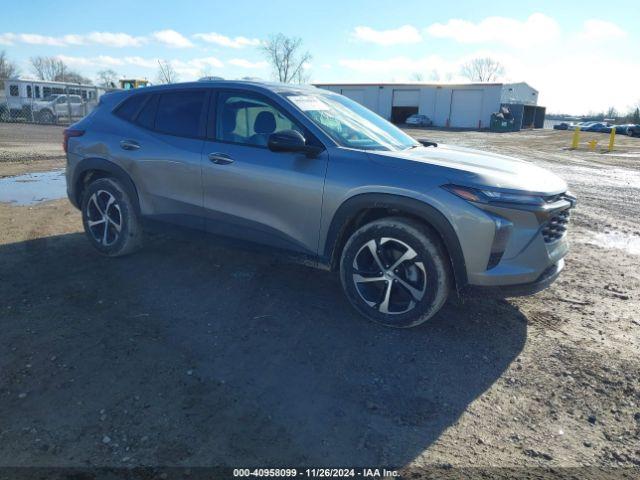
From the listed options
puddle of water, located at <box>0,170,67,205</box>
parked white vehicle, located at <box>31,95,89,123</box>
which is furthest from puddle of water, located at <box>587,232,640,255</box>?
parked white vehicle, located at <box>31,95,89,123</box>

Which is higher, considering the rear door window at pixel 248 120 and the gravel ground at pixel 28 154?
the rear door window at pixel 248 120

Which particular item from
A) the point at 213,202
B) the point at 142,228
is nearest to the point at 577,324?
the point at 213,202

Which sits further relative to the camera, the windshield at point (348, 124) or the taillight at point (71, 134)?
the taillight at point (71, 134)

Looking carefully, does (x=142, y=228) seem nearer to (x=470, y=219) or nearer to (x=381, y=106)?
(x=470, y=219)

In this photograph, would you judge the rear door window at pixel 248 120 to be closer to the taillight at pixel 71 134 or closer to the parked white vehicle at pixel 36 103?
the taillight at pixel 71 134

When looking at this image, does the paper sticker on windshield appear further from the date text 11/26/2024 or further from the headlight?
the date text 11/26/2024

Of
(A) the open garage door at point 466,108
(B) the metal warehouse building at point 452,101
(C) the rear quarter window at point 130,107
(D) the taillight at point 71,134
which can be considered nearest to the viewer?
(C) the rear quarter window at point 130,107

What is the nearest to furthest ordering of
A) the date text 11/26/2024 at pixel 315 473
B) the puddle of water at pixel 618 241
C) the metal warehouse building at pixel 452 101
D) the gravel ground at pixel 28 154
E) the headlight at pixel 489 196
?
the date text 11/26/2024 at pixel 315 473
the headlight at pixel 489 196
the puddle of water at pixel 618 241
the gravel ground at pixel 28 154
the metal warehouse building at pixel 452 101

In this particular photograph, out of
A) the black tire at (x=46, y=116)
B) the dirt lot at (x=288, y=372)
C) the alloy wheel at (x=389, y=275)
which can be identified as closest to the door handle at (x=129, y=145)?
the dirt lot at (x=288, y=372)

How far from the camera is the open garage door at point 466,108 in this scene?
166 feet

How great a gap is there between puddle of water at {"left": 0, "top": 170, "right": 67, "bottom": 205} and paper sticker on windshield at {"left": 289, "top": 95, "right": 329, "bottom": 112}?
211 inches

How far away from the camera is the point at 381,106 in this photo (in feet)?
185

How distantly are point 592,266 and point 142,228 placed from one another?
191 inches

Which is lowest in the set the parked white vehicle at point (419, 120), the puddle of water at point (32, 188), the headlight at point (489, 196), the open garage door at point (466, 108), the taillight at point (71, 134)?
the puddle of water at point (32, 188)
